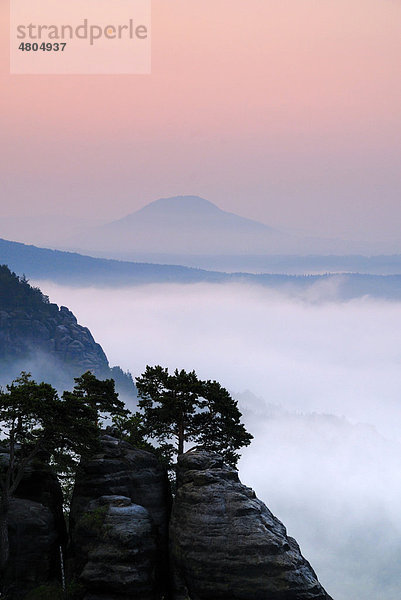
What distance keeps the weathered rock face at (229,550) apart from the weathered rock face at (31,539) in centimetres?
901

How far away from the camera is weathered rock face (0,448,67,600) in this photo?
44500mm

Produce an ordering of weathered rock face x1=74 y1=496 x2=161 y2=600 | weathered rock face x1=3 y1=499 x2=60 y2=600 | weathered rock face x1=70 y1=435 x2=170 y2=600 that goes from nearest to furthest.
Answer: weathered rock face x1=74 y1=496 x2=161 y2=600 < weathered rock face x1=70 y1=435 x2=170 y2=600 < weathered rock face x1=3 y1=499 x2=60 y2=600

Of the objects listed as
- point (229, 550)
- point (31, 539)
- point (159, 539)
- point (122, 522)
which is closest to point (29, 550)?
point (31, 539)

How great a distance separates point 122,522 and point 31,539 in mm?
6823

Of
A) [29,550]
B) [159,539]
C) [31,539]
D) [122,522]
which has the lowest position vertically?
[29,550]

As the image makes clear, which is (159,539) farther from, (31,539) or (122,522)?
(31,539)

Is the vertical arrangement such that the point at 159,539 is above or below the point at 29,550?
above

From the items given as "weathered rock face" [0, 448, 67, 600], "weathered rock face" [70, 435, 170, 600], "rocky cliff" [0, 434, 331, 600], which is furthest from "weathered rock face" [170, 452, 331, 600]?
"weathered rock face" [0, 448, 67, 600]

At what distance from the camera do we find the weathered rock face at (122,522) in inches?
1652

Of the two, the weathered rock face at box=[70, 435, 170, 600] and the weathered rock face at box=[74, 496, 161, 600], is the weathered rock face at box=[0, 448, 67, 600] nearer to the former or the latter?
the weathered rock face at box=[70, 435, 170, 600]

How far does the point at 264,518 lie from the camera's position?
44.0 meters

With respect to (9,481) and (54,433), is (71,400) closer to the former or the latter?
(54,433)

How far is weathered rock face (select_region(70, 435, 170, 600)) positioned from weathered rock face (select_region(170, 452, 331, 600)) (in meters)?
1.84

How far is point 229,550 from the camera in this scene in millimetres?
41281
